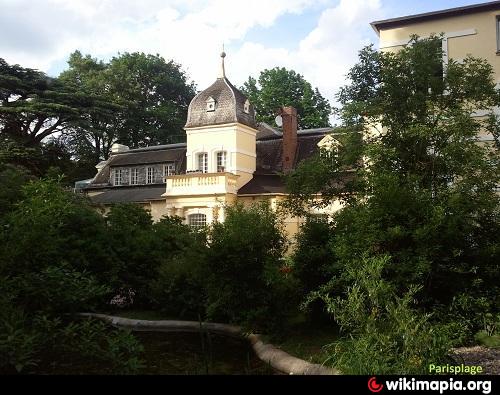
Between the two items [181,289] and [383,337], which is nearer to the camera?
[383,337]

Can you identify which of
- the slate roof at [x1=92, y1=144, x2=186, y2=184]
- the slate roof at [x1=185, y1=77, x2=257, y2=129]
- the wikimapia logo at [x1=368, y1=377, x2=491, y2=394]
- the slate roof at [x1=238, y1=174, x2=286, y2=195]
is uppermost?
the slate roof at [x1=185, y1=77, x2=257, y2=129]

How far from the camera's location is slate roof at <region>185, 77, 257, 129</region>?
3000 cm

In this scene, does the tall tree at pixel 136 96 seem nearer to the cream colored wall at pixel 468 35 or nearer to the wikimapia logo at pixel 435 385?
the cream colored wall at pixel 468 35

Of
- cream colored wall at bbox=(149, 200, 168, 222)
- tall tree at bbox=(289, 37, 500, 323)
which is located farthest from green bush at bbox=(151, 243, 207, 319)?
cream colored wall at bbox=(149, 200, 168, 222)

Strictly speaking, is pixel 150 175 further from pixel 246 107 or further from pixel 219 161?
pixel 246 107

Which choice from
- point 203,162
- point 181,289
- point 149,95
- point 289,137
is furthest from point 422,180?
point 149,95

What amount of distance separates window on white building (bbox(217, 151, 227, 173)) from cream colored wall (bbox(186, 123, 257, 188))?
0.24 metres

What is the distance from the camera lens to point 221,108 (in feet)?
99.6

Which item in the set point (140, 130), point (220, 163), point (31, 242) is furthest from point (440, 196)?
point (140, 130)

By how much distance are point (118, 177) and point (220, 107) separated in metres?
9.81

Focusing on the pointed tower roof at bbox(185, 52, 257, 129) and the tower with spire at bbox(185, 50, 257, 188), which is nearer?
the tower with spire at bbox(185, 50, 257, 188)

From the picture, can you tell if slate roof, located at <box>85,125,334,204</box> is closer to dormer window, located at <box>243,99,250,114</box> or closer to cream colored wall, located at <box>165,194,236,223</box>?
cream colored wall, located at <box>165,194,236,223</box>

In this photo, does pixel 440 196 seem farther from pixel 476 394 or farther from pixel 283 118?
pixel 283 118

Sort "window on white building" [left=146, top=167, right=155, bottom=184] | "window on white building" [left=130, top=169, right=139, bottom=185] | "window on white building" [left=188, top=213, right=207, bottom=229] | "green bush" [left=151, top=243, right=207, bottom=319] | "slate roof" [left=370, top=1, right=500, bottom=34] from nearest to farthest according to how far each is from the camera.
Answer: "green bush" [left=151, top=243, right=207, bottom=319] → "slate roof" [left=370, top=1, right=500, bottom=34] → "window on white building" [left=188, top=213, right=207, bottom=229] → "window on white building" [left=146, top=167, right=155, bottom=184] → "window on white building" [left=130, top=169, right=139, bottom=185]
